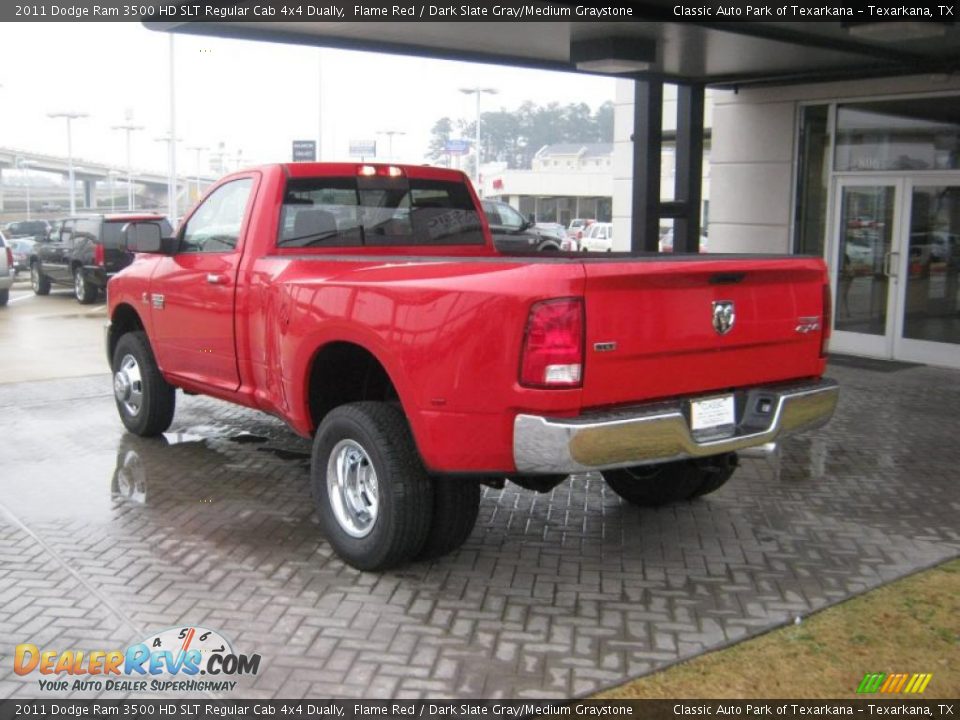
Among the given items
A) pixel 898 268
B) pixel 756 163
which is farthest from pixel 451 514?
pixel 756 163

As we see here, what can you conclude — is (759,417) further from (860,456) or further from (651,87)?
(651,87)

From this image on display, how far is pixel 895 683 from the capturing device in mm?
3738

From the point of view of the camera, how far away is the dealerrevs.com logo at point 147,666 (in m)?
3.68

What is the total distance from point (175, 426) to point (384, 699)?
196 inches

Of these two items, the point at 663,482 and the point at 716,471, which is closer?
the point at 716,471

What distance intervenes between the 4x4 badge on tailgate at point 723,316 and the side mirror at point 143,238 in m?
3.92

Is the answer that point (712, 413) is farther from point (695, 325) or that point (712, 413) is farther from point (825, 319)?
point (825, 319)

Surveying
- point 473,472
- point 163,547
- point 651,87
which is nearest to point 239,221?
point 163,547

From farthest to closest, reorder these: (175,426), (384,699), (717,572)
Result: (175,426), (717,572), (384,699)

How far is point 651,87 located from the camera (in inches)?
387

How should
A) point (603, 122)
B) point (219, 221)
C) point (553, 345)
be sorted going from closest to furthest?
1. point (553, 345)
2. point (219, 221)
3. point (603, 122)

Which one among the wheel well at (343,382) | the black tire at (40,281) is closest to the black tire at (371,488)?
the wheel well at (343,382)

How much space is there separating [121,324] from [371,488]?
3.84 metres
